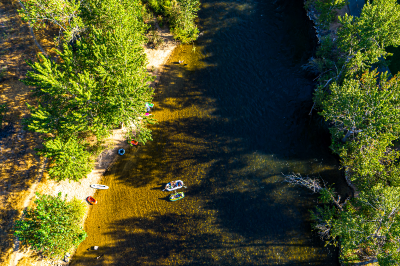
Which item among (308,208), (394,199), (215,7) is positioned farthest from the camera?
(215,7)

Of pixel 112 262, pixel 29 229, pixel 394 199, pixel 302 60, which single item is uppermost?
pixel 302 60

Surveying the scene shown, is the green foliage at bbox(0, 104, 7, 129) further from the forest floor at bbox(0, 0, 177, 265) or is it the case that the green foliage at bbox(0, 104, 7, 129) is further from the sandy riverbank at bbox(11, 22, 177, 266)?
the sandy riverbank at bbox(11, 22, 177, 266)

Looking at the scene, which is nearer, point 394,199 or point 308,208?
point 394,199

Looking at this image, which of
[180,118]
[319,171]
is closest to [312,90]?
[319,171]

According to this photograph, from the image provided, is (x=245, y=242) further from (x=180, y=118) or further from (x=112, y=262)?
(x=180, y=118)

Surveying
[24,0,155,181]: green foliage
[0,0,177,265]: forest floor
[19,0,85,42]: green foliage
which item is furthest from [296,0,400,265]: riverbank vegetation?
[19,0,85,42]: green foliage

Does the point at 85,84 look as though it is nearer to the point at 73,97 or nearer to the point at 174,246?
the point at 73,97

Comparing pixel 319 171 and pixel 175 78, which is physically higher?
pixel 175 78
